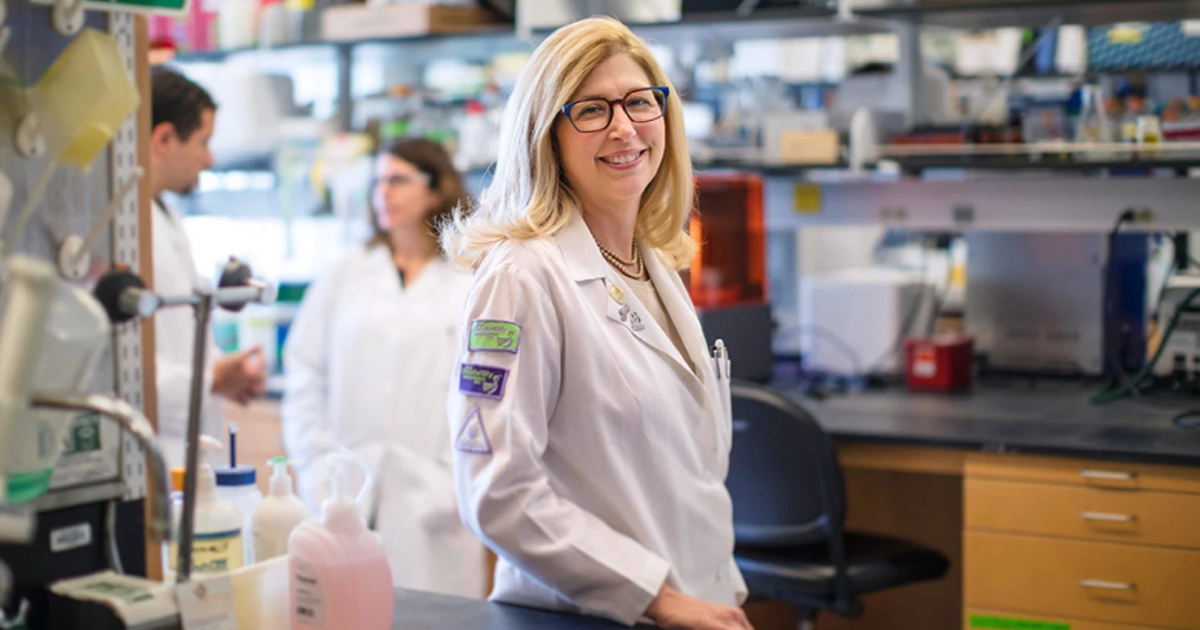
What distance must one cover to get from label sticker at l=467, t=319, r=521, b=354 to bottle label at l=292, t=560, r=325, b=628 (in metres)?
0.34

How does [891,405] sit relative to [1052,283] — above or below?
below

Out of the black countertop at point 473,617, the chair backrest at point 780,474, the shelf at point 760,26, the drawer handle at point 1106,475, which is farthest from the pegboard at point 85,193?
the shelf at point 760,26

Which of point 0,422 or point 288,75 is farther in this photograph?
point 288,75

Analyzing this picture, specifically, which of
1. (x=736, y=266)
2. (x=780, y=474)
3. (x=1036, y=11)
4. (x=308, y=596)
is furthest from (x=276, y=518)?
(x=1036, y=11)

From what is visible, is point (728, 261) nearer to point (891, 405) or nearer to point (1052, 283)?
point (891, 405)

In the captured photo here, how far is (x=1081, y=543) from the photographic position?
8.48 feet

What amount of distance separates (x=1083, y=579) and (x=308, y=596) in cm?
177

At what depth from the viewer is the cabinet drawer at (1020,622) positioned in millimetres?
2595

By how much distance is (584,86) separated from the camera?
5.40 ft

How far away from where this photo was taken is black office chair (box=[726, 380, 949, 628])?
8.51 feet

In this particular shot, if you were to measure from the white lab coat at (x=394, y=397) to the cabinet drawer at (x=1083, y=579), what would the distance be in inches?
48.0

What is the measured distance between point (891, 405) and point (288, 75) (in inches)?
95.4

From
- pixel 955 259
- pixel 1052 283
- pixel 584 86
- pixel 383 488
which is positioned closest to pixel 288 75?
pixel 383 488

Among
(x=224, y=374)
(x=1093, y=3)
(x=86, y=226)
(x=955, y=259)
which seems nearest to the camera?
(x=86, y=226)
